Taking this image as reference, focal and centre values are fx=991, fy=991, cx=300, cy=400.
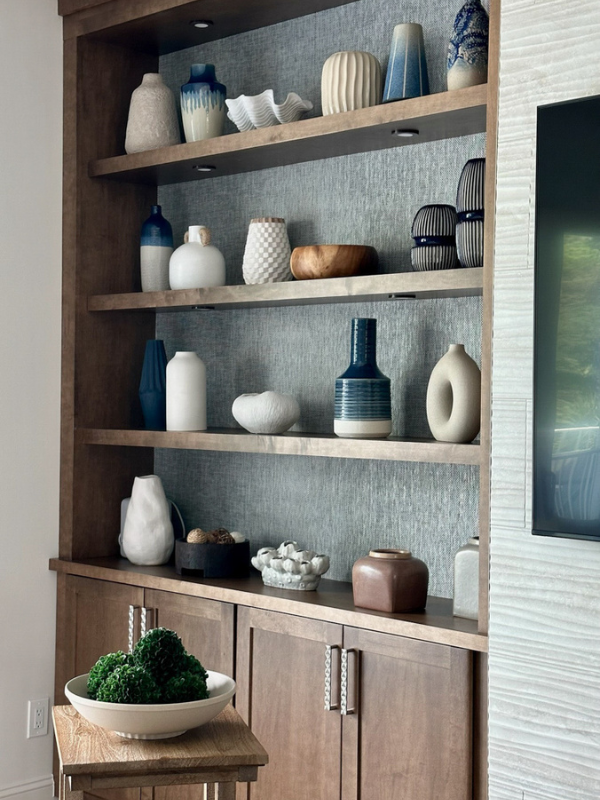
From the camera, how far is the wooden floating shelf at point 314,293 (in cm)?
244

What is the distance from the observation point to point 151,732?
1620 millimetres

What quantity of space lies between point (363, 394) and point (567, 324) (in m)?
0.75

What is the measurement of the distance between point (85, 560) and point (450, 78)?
1.97 m

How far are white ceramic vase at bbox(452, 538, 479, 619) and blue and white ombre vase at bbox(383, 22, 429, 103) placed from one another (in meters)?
1.18

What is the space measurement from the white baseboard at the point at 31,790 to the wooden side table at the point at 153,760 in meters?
1.78

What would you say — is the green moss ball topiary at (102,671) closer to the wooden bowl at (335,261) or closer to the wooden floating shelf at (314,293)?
the wooden floating shelf at (314,293)

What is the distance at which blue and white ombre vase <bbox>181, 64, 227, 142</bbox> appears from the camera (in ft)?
10.3

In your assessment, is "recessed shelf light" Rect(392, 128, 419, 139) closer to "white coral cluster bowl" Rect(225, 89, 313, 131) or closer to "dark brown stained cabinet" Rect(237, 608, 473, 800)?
"white coral cluster bowl" Rect(225, 89, 313, 131)

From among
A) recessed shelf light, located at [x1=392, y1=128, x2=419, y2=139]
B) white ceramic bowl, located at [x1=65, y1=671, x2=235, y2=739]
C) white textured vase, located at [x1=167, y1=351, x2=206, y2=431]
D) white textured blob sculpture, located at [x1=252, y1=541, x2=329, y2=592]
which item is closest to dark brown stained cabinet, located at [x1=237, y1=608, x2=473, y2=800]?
white textured blob sculpture, located at [x1=252, y1=541, x2=329, y2=592]

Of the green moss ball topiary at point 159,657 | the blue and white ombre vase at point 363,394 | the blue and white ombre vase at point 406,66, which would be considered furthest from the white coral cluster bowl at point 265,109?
the green moss ball topiary at point 159,657

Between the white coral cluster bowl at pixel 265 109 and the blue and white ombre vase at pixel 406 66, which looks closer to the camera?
the blue and white ombre vase at pixel 406 66

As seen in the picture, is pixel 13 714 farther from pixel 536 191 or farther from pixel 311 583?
pixel 536 191

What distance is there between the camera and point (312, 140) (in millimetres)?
2775

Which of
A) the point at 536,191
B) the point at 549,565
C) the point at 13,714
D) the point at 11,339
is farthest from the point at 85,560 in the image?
the point at 536,191
